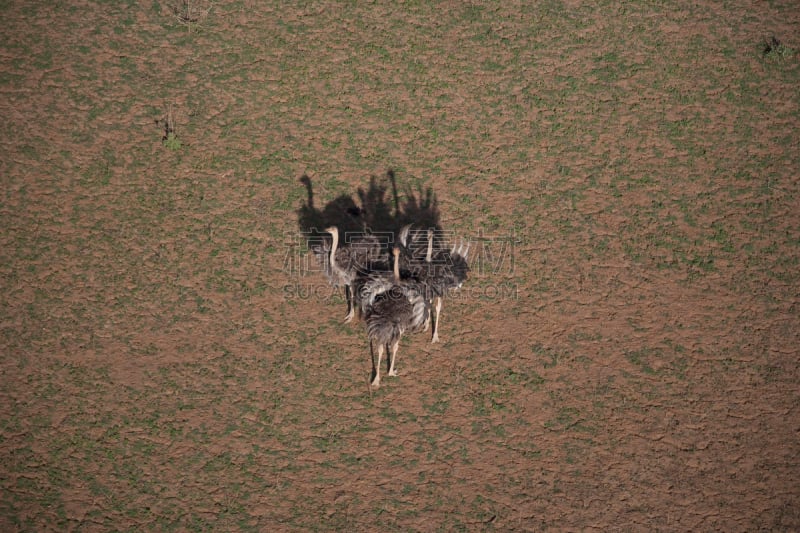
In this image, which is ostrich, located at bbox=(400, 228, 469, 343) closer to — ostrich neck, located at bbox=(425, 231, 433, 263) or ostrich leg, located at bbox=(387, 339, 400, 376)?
ostrich neck, located at bbox=(425, 231, 433, 263)

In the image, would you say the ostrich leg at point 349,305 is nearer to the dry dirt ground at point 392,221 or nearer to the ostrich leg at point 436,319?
the dry dirt ground at point 392,221

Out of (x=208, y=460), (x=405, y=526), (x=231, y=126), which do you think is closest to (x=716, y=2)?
(x=231, y=126)

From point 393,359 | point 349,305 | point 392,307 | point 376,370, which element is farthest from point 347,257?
point 376,370

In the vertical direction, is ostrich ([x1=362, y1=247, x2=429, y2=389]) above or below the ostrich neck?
below

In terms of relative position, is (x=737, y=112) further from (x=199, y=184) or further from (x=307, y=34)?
(x=199, y=184)

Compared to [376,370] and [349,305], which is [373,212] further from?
[376,370]

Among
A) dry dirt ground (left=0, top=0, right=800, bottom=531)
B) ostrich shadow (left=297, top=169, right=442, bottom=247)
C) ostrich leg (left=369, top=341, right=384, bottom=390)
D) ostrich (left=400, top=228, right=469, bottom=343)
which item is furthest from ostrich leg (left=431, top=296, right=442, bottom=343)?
ostrich shadow (left=297, top=169, right=442, bottom=247)
